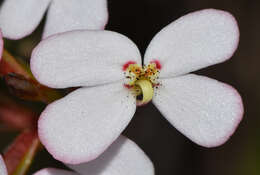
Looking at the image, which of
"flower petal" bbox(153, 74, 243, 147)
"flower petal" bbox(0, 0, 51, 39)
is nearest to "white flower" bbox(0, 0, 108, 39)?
"flower petal" bbox(0, 0, 51, 39)

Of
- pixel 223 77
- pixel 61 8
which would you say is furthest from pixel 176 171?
pixel 61 8

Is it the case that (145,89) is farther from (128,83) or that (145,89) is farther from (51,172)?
(51,172)

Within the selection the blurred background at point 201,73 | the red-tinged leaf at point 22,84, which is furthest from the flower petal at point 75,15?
the blurred background at point 201,73

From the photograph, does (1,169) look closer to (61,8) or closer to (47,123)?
(47,123)

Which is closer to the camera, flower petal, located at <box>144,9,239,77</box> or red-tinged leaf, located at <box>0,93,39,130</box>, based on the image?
flower petal, located at <box>144,9,239,77</box>

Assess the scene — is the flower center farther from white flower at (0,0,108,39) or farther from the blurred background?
the blurred background

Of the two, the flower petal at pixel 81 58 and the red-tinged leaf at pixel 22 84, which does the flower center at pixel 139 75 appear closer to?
the flower petal at pixel 81 58
